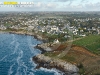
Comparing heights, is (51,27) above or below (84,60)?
below

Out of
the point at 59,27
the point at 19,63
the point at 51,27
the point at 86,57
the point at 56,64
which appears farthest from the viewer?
the point at 51,27

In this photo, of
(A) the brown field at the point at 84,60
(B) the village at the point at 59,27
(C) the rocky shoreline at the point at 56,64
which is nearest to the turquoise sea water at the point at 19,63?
(C) the rocky shoreline at the point at 56,64

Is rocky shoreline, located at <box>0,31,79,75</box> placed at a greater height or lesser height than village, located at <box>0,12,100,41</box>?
greater

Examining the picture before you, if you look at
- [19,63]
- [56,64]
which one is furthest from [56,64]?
[19,63]

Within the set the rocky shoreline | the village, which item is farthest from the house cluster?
the rocky shoreline

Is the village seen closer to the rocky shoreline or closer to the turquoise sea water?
the turquoise sea water

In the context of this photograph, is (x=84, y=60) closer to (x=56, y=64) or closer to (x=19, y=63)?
(x=56, y=64)

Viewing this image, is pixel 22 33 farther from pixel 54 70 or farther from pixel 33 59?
pixel 54 70

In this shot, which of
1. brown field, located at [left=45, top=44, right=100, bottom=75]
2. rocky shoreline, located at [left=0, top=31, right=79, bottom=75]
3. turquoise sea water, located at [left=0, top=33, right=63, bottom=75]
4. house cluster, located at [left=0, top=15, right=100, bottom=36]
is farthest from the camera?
house cluster, located at [left=0, top=15, right=100, bottom=36]

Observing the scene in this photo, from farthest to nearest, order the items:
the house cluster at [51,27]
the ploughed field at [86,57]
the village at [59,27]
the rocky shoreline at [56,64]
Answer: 1. the house cluster at [51,27]
2. the village at [59,27]
3. the rocky shoreline at [56,64]
4. the ploughed field at [86,57]

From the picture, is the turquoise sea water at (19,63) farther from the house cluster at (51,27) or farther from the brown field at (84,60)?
the house cluster at (51,27)
